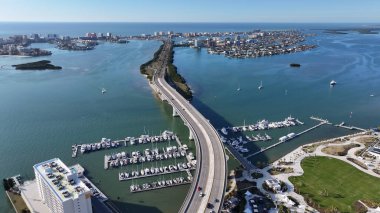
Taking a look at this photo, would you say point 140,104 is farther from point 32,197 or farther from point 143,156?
point 32,197

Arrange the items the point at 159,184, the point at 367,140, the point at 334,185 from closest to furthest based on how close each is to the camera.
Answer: the point at 334,185 → the point at 159,184 → the point at 367,140

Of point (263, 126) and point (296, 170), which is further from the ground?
point (263, 126)

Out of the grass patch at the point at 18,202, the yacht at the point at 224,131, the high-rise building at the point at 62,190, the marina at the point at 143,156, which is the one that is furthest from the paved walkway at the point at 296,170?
Result: the grass patch at the point at 18,202

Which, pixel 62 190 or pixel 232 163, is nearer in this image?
pixel 62 190

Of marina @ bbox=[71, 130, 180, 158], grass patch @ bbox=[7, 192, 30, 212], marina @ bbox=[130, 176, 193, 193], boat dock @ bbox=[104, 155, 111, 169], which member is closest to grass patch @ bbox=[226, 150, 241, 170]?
marina @ bbox=[130, 176, 193, 193]

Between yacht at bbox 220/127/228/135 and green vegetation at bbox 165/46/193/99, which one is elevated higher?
→ green vegetation at bbox 165/46/193/99

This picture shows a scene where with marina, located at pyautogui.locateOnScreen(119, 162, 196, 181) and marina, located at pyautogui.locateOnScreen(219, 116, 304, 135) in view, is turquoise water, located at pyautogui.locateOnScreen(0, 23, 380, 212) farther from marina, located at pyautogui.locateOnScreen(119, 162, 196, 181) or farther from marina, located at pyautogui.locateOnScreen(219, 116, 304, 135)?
marina, located at pyautogui.locateOnScreen(219, 116, 304, 135)

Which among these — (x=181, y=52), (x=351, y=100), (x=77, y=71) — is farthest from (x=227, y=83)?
(x=181, y=52)

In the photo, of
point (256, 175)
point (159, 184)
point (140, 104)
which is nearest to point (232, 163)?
point (256, 175)

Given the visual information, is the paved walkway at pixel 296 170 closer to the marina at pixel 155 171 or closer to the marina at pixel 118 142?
the marina at pixel 155 171
